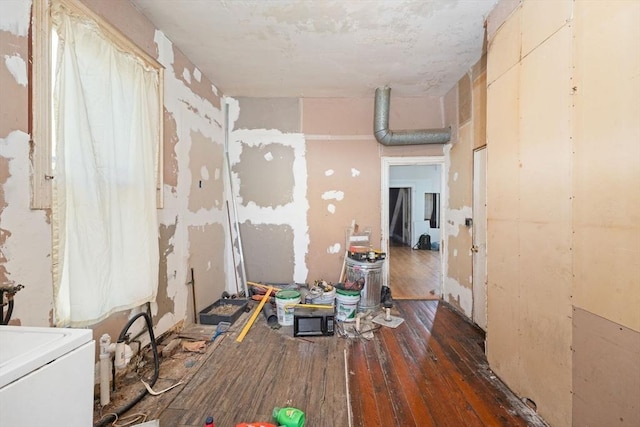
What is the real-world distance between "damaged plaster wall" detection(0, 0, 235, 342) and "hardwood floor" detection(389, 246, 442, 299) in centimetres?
272

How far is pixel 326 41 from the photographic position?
259cm

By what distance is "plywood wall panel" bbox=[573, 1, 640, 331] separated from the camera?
3.84 feet

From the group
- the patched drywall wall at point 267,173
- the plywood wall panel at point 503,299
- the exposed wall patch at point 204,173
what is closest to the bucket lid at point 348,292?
the plywood wall panel at point 503,299

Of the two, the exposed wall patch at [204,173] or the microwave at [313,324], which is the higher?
the exposed wall patch at [204,173]

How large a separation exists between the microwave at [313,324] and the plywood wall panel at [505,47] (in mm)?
2569

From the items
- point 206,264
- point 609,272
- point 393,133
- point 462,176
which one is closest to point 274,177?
point 206,264

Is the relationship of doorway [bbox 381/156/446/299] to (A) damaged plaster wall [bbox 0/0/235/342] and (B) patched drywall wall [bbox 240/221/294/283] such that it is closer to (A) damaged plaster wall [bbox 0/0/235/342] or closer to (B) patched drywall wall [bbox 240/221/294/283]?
(B) patched drywall wall [bbox 240/221/294/283]

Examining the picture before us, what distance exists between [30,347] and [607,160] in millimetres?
2452

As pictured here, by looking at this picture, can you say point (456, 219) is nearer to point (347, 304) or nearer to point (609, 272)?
point (347, 304)

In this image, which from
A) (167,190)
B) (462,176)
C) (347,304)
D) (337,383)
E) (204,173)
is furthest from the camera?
(462,176)

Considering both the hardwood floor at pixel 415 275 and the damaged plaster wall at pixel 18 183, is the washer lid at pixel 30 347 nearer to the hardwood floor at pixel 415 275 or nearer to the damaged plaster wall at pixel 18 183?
the damaged plaster wall at pixel 18 183

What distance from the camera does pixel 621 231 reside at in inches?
48.0

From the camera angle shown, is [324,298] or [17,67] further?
[324,298]

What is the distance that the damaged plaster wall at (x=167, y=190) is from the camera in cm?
129
